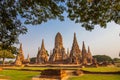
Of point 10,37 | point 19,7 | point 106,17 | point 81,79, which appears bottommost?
point 81,79

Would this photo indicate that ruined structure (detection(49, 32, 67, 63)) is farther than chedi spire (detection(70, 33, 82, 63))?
Yes

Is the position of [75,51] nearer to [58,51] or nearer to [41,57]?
[58,51]

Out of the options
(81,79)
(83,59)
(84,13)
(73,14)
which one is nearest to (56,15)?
(73,14)

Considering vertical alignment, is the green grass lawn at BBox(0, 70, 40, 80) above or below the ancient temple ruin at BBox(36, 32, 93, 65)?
below

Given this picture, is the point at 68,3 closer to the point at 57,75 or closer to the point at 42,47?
the point at 57,75

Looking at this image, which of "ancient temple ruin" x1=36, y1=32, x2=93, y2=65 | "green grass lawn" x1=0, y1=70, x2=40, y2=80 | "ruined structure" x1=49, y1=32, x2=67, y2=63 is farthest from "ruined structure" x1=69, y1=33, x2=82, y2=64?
"green grass lawn" x1=0, y1=70, x2=40, y2=80

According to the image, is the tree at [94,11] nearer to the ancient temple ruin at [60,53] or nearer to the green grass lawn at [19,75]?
the green grass lawn at [19,75]

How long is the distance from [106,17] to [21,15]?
4.40 meters

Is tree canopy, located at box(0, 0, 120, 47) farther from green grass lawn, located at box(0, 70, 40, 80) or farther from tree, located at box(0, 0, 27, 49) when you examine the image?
green grass lawn, located at box(0, 70, 40, 80)

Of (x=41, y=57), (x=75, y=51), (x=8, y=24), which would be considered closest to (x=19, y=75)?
(x=8, y=24)

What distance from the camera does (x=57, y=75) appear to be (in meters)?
22.9

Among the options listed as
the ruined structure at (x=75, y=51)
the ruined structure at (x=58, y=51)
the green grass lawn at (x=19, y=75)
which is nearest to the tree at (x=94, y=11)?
the green grass lawn at (x=19, y=75)

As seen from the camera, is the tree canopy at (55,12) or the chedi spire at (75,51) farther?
the chedi spire at (75,51)

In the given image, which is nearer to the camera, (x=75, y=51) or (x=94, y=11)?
(x=94, y=11)
